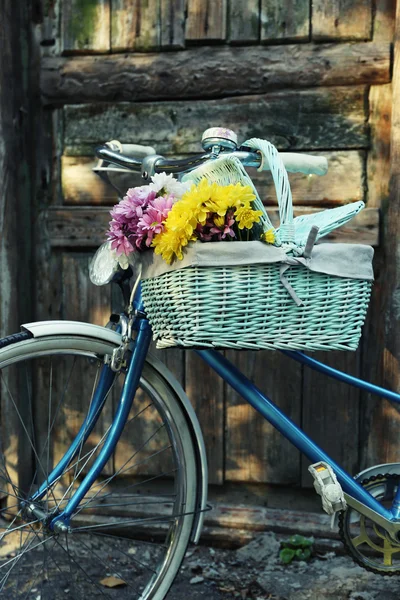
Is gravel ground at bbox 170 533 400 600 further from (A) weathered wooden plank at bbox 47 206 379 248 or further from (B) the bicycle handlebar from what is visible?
(B) the bicycle handlebar

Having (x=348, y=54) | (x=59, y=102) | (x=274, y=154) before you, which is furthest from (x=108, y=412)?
(x=348, y=54)

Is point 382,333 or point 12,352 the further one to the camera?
point 382,333

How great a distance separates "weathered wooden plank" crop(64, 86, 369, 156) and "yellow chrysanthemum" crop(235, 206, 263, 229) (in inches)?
45.1

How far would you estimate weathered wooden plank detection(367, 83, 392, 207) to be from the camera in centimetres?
259

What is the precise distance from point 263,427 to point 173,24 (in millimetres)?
1711

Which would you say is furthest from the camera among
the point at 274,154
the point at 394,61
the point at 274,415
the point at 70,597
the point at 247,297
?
the point at 394,61

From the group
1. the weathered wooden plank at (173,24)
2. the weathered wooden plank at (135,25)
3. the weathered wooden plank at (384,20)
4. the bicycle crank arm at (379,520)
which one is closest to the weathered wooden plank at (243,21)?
the weathered wooden plank at (173,24)

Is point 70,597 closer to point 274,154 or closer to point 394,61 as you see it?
point 274,154

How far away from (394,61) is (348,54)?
0.19m

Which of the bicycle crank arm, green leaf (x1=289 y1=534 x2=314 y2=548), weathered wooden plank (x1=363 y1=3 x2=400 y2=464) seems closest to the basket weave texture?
→ the bicycle crank arm

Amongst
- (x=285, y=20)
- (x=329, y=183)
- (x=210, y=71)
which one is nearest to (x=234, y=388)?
(x=329, y=183)

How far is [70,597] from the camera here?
234cm

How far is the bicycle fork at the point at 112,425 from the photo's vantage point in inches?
73.1

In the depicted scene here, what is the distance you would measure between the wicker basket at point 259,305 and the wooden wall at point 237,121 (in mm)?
951
